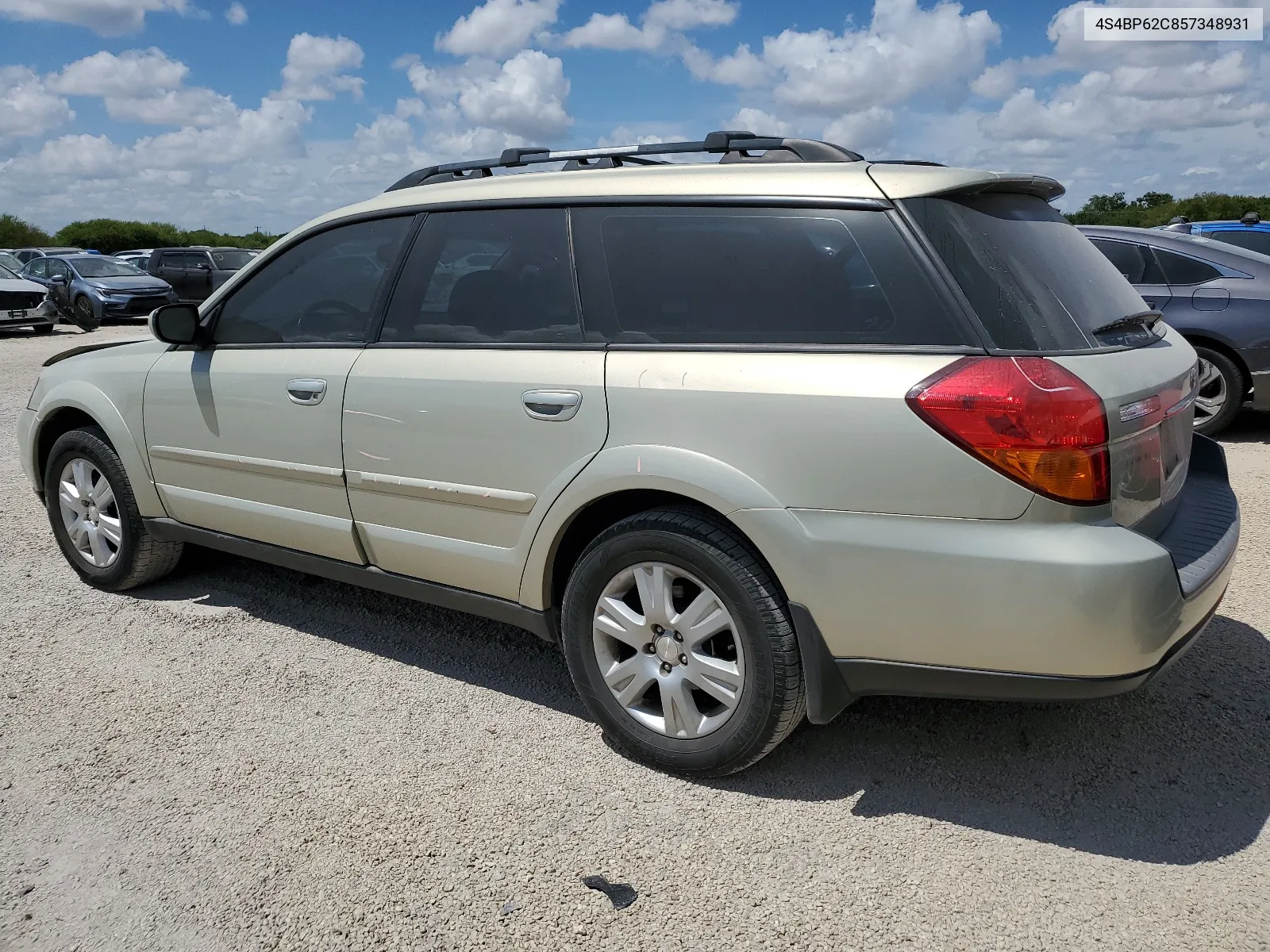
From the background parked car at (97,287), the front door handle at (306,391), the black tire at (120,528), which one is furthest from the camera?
the background parked car at (97,287)

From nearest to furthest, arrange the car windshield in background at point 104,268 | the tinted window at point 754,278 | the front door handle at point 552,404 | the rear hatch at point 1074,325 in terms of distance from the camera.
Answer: the rear hatch at point 1074,325
the tinted window at point 754,278
the front door handle at point 552,404
the car windshield in background at point 104,268

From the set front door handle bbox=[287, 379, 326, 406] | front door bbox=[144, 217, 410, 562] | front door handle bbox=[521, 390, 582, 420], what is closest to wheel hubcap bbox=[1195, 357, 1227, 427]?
front door handle bbox=[521, 390, 582, 420]

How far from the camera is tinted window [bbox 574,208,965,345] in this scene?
274 centimetres

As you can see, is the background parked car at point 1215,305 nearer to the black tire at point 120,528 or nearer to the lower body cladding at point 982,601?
the lower body cladding at point 982,601

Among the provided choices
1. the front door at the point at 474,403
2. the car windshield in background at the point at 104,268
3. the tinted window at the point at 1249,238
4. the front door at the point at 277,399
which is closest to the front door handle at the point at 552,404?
the front door at the point at 474,403

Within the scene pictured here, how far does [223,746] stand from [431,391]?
1.34 m

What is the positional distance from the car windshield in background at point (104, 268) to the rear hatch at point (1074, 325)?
24.6m

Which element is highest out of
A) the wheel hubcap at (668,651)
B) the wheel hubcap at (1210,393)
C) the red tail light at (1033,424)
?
the red tail light at (1033,424)

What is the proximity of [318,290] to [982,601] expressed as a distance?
2751 millimetres

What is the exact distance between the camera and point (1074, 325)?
9.05 feet

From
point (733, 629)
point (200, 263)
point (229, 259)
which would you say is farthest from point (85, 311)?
point (733, 629)

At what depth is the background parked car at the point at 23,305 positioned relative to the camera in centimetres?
2044

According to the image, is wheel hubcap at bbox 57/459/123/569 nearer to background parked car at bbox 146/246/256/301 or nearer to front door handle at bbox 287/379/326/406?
front door handle at bbox 287/379/326/406

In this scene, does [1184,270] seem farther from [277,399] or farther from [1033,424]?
[277,399]
